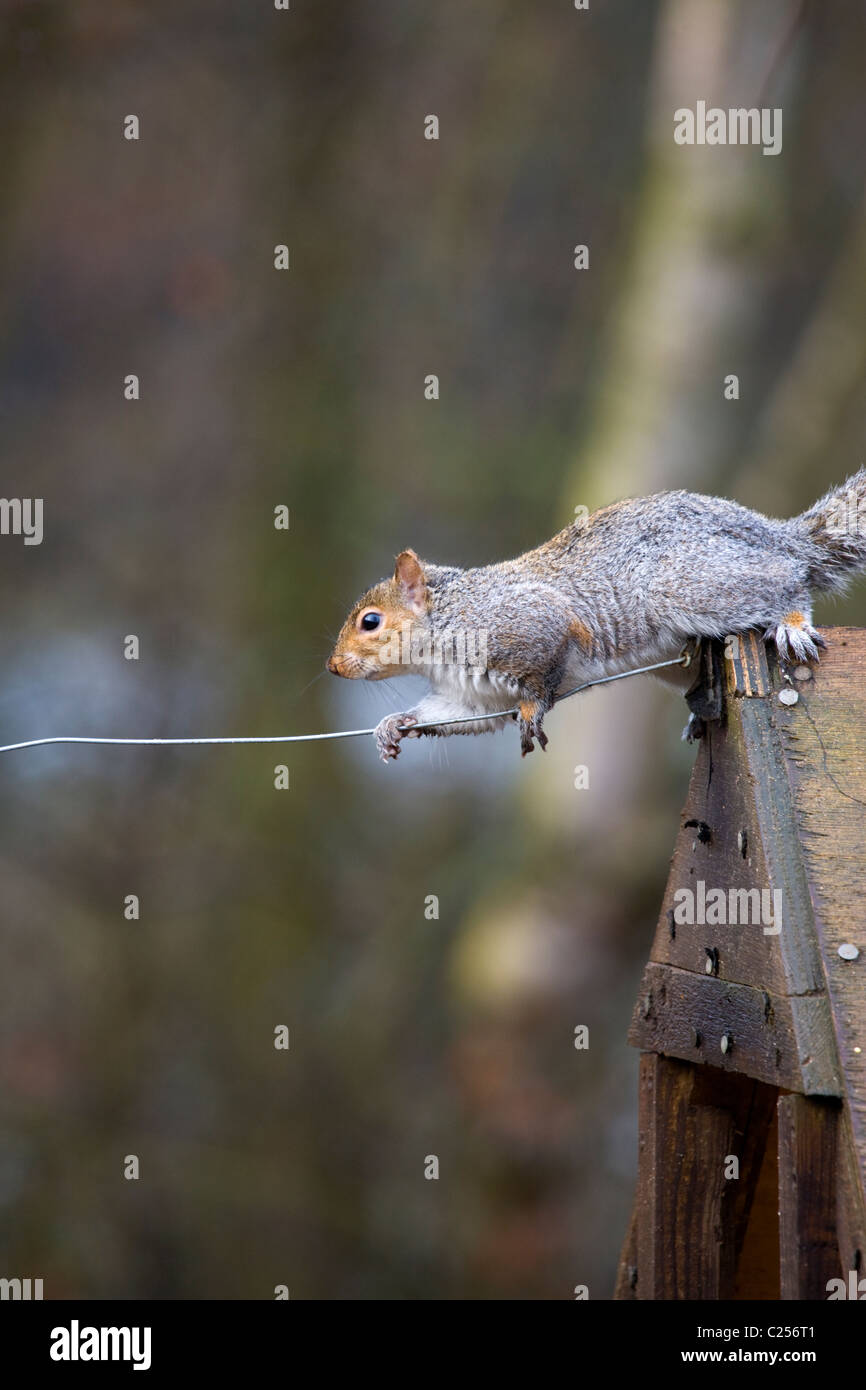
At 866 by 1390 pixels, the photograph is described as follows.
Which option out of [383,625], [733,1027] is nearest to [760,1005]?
[733,1027]

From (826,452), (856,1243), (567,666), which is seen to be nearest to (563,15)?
(826,452)

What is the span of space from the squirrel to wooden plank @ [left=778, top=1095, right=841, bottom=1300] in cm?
65

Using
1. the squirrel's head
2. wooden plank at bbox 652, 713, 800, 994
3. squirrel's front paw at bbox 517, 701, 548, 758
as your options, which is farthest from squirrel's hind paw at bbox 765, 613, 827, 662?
the squirrel's head

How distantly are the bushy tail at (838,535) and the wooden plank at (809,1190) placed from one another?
3.52ft

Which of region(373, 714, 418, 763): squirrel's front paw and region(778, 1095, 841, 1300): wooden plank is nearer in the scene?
region(778, 1095, 841, 1300): wooden plank

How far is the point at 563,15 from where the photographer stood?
6422mm

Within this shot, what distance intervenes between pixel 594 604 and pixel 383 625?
1.67 ft

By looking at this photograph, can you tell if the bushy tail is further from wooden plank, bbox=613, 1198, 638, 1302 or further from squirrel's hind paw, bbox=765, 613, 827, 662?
wooden plank, bbox=613, 1198, 638, 1302

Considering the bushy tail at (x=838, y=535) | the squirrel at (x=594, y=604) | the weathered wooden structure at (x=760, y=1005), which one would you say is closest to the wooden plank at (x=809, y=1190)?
the weathered wooden structure at (x=760, y=1005)

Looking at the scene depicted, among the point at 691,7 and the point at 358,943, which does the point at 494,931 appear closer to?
the point at 358,943

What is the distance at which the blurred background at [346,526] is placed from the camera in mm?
5102

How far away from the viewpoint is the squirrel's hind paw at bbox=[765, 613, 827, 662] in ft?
6.92
